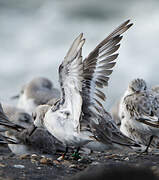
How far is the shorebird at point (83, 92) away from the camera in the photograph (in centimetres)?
547

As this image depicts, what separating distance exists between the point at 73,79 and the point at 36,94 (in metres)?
8.15

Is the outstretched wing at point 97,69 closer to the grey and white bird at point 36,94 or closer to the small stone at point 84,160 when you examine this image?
the small stone at point 84,160

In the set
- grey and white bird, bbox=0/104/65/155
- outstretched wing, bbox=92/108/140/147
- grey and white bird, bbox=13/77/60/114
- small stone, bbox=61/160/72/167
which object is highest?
grey and white bird, bbox=13/77/60/114

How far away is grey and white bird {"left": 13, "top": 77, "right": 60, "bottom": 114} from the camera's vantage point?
13.2m

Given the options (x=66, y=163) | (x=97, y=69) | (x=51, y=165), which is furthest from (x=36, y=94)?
(x=97, y=69)

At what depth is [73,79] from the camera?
550cm

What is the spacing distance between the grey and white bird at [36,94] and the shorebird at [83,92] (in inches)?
269

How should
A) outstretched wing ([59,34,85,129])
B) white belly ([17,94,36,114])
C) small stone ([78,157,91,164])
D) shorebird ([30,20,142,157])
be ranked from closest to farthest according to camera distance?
outstretched wing ([59,34,85,129]) → shorebird ([30,20,142,157]) → small stone ([78,157,91,164]) → white belly ([17,94,36,114])

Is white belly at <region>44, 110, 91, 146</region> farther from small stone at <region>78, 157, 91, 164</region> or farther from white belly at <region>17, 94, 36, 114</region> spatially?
white belly at <region>17, 94, 36, 114</region>

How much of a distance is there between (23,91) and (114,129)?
28.7 ft

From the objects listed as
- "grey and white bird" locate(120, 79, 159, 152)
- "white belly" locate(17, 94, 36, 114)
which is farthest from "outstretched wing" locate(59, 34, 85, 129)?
"white belly" locate(17, 94, 36, 114)

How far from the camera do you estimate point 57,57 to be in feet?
63.0

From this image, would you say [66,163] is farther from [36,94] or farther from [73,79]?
[36,94]

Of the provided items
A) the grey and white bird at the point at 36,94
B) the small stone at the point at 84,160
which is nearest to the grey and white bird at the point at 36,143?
the small stone at the point at 84,160
